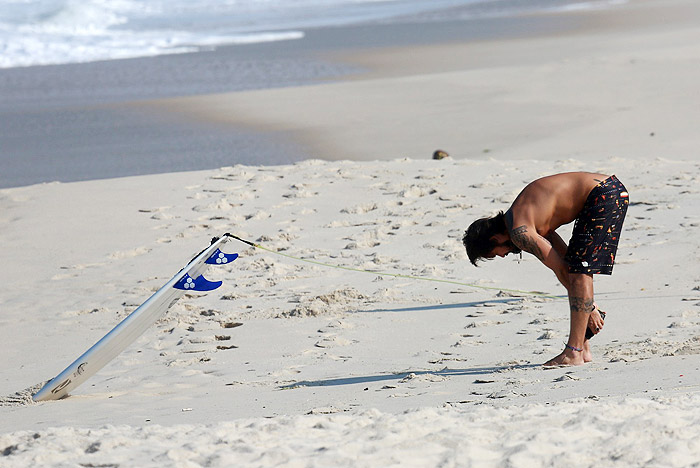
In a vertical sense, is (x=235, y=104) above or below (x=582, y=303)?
above

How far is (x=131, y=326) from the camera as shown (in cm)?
526

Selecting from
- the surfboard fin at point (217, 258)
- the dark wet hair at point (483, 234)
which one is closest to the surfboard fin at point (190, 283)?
the surfboard fin at point (217, 258)

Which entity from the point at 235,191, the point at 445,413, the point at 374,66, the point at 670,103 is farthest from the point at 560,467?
the point at 374,66

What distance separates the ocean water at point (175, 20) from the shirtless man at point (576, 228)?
21107mm

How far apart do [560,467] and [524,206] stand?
69.4 inches

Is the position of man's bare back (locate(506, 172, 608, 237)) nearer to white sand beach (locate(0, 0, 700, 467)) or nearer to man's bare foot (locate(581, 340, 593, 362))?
man's bare foot (locate(581, 340, 593, 362))

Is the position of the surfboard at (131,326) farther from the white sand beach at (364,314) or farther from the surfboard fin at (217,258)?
the white sand beach at (364,314)

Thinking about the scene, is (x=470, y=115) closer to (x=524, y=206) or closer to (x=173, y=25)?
(x=524, y=206)

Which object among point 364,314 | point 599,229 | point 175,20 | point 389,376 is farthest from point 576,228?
point 175,20

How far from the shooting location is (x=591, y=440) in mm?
3523

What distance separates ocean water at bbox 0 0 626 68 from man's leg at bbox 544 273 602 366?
2126 centimetres

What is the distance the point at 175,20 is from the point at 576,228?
104 feet

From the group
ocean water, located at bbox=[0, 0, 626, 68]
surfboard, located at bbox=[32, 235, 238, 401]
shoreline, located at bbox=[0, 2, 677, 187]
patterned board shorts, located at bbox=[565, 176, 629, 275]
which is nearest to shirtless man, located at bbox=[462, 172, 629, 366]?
patterned board shorts, located at bbox=[565, 176, 629, 275]

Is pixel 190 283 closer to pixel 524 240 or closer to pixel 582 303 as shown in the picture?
pixel 524 240
